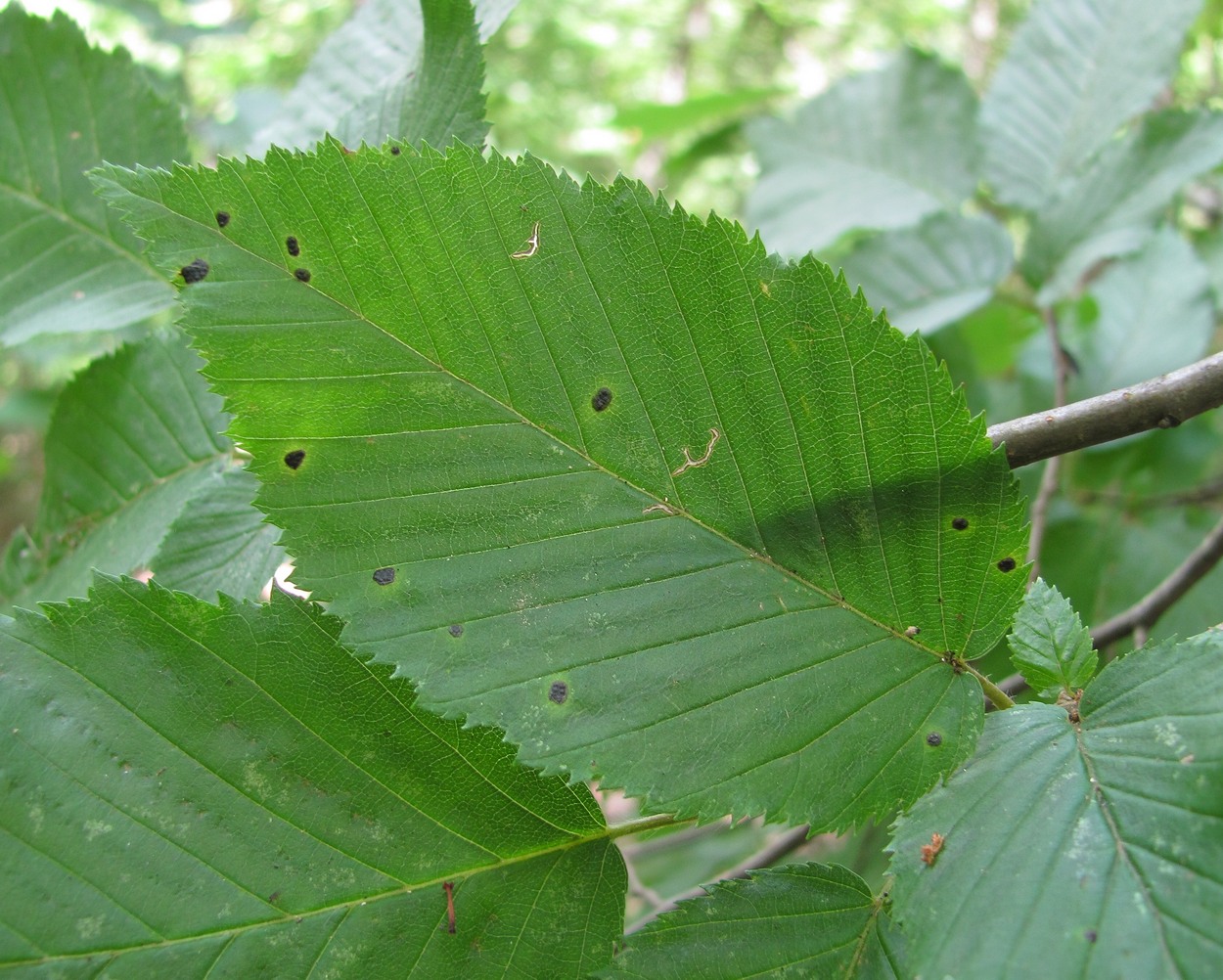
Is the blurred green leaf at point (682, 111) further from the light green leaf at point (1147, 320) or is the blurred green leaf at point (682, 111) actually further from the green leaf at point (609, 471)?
the green leaf at point (609, 471)

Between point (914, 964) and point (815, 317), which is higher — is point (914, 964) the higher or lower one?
the lower one

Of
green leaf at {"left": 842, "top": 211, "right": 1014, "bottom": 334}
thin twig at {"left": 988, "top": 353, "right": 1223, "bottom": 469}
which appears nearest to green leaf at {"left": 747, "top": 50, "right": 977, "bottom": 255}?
green leaf at {"left": 842, "top": 211, "right": 1014, "bottom": 334}

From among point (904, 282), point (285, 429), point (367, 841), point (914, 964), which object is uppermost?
point (904, 282)

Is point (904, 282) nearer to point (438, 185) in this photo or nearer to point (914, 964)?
point (438, 185)

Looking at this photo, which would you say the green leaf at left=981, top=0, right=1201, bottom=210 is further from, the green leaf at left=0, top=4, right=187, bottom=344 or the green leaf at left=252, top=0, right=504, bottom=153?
the green leaf at left=0, top=4, right=187, bottom=344

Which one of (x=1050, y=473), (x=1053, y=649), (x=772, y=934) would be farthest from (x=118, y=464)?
(x=1050, y=473)

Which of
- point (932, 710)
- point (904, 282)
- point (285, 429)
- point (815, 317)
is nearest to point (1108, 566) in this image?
point (904, 282)

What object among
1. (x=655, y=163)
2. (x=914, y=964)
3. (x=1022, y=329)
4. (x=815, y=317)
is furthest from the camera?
(x=655, y=163)

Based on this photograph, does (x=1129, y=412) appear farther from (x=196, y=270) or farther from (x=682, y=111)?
(x=682, y=111)
